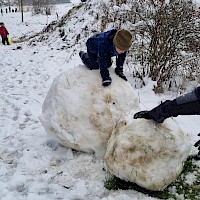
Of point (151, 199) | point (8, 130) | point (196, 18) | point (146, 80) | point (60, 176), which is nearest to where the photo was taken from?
point (151, 199)

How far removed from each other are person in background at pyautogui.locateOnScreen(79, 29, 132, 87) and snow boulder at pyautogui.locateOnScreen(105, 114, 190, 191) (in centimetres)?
80

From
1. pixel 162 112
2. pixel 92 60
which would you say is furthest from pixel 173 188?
pixel 92 60

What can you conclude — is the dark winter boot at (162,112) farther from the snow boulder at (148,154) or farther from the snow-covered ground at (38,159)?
the snow-covered ground at (38,159)

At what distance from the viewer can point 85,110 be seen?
11.3 feet

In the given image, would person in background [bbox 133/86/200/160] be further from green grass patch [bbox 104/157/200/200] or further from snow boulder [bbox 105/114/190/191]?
green grass patch [bbox 104/157/200/200]

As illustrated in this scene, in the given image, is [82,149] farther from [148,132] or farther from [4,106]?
[4,106]

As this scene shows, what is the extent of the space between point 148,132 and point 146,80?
2887 mm

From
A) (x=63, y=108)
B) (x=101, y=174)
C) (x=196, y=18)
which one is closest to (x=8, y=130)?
(x=63, y=108)

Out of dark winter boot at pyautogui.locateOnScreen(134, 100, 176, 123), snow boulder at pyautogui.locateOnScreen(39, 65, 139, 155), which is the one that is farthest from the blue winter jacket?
dark winter boot at pyautogui.locateOnScreen(134, 100, 176, 123)

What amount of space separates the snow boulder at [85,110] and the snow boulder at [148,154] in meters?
0.39

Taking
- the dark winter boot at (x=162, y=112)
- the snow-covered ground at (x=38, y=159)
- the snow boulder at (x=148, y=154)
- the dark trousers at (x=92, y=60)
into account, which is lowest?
the snow-covered ground at (x=38, y=159)

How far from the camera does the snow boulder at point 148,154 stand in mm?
2841

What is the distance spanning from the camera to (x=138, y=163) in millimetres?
2857

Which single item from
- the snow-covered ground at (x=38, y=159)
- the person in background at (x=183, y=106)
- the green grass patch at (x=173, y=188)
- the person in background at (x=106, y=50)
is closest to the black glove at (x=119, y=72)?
the person in background at (x=106, y=50)
